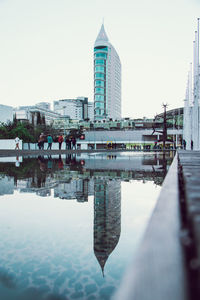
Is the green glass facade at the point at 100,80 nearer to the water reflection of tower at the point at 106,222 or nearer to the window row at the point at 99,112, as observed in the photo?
the window row at the point at 99,112

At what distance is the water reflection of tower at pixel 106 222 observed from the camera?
1.75 m

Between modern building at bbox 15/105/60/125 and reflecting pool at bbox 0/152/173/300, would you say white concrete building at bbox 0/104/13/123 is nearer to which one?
modern building at bbox 15/105/60/125

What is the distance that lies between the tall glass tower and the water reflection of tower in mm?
127826

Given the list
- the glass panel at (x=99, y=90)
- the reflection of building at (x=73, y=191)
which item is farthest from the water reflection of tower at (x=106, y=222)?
the glass panel at (x=99, y=90)

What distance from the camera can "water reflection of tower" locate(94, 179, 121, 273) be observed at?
5.73ft

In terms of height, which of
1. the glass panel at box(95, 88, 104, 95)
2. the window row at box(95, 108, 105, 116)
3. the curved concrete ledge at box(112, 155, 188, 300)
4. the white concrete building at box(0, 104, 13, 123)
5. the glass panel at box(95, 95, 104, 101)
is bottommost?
the curved concrete ledge at box(112, 155, 188, 300)

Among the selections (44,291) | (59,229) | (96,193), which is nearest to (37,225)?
(59,229)

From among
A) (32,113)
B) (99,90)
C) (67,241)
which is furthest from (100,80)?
(67,241)

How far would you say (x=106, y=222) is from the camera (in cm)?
238

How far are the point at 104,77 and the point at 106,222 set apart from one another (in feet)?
441

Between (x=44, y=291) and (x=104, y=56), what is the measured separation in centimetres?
13520

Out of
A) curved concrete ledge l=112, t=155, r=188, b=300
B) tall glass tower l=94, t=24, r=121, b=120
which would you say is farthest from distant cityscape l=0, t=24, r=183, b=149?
curved concrete ledge l=112, t=155, r=188, b=300

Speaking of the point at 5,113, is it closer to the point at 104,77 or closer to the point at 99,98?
the point at 99,98

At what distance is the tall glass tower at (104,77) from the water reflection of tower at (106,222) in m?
128
